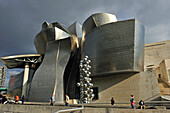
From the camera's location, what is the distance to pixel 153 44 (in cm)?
2883

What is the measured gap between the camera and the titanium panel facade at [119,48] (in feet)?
47.1

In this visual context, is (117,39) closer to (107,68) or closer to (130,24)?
(130,24)

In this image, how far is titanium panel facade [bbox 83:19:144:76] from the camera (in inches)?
565

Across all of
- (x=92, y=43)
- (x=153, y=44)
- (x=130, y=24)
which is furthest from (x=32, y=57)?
(x=153, y=44)

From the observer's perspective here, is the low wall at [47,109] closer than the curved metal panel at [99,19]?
Yes

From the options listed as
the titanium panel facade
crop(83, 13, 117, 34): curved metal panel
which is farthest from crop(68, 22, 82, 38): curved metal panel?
the titanium panel facade

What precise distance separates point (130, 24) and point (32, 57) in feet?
61.2

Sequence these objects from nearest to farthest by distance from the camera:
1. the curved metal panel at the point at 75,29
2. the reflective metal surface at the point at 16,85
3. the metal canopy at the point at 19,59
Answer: the metal canopy at the point at 19,59 < the curved metal panel at the point at 75,29 < the reflective metal surface at the point at 16,85

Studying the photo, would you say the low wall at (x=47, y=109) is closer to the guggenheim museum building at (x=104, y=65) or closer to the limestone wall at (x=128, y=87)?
the guggenheim museum building at (x=104, y=65)

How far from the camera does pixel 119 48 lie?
583 inches

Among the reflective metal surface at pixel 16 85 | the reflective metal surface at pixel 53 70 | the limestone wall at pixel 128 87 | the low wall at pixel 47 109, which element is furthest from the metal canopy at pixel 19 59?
the low wall at pixel 47 109

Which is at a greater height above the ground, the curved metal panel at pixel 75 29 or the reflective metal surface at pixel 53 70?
Result: the curved metal panel at pixel 75 29

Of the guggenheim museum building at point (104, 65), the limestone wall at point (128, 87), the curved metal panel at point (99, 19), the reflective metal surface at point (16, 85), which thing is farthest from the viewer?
the reflective metal surface at point (16, 85)

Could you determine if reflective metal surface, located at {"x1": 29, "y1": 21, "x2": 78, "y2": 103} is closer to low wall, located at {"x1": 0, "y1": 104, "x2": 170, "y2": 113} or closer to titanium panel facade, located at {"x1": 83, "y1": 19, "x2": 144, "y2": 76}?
titanium panel facade, located at {"x1": 83, "y1": 19, "x2": 144, "y2": 76}
